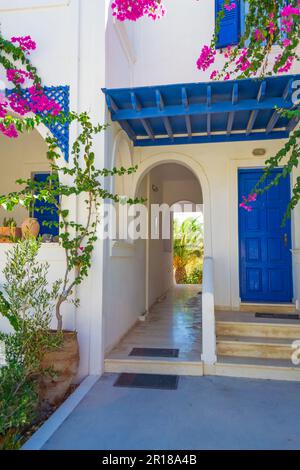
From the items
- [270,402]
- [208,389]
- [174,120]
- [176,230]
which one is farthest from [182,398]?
[176,230]

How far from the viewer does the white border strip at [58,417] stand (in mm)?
2852

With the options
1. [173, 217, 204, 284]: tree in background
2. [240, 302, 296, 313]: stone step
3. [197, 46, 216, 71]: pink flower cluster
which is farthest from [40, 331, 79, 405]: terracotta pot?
[173, 217, 204, 284]: tree in background

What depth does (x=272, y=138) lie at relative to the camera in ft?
20.7

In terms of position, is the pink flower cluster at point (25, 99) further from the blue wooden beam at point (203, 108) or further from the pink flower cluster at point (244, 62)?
the pink flower cluster at point (244, 62)

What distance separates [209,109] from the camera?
15.9 ft

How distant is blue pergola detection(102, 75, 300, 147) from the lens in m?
4.48

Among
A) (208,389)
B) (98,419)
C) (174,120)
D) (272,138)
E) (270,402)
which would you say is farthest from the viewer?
(272,138)

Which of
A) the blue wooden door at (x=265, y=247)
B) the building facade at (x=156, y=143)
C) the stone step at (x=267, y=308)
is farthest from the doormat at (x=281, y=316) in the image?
the blue wooden door at (x=265, y=247)

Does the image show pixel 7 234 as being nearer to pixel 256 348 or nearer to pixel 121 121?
pixel 121 121

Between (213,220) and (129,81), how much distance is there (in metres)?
3.47

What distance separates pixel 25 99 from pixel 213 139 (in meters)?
3.63

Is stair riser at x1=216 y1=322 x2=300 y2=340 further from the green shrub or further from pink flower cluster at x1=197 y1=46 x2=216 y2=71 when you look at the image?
pink flower cluster at x1=197 y1=46 x2=216 y2=71

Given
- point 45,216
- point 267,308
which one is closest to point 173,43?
point 45,216

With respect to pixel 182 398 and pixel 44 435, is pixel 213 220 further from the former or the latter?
pixel 44 435
